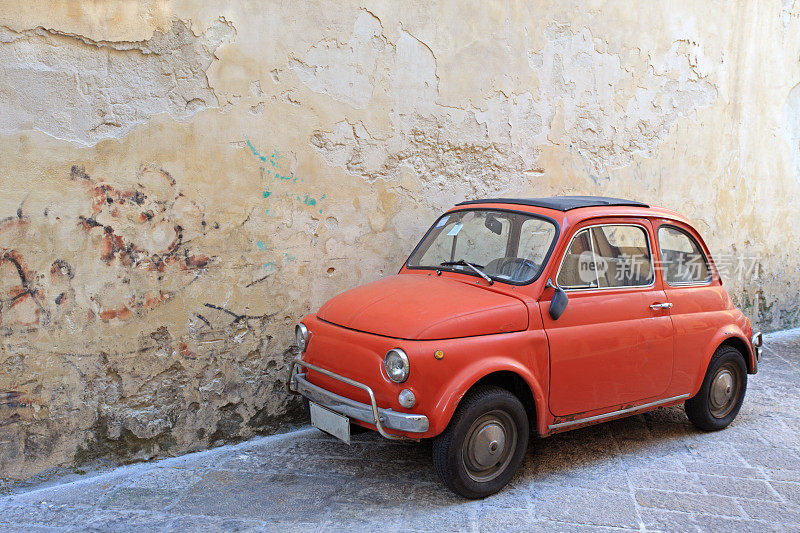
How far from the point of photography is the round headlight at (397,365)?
331cm

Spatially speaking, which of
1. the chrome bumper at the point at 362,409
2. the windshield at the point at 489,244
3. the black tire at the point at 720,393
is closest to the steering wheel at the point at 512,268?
the windshield at the point at 489,244

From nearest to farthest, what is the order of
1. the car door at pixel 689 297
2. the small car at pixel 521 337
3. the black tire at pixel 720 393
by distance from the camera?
the small car at pixel 521 337 < the car door at pixel 689 297 < the black tire at pixel 720 393

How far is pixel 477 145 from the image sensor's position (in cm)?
560

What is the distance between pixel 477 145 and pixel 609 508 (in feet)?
10.3

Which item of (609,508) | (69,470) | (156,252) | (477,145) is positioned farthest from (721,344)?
(69,470)

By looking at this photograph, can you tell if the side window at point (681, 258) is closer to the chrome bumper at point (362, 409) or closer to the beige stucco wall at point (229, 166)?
the beige stucco wall at point (229, 166)

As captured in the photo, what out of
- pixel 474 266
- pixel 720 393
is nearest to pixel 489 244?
pixel 474 266

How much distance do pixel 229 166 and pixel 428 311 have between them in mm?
1753

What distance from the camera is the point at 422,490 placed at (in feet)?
12.2

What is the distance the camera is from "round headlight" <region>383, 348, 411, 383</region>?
10.9 feet

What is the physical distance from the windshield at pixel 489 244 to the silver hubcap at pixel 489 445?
84 centimetres

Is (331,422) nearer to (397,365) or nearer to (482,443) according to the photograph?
(397,365)

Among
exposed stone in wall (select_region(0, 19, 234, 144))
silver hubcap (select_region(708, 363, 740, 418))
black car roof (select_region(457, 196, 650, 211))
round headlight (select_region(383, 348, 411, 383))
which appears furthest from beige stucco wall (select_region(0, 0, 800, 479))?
silver hubcap (select_region(708, 363, 740, 418))

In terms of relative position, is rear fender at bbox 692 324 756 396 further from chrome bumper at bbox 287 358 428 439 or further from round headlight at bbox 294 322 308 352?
round headlight at bbox 294 322 308 352
